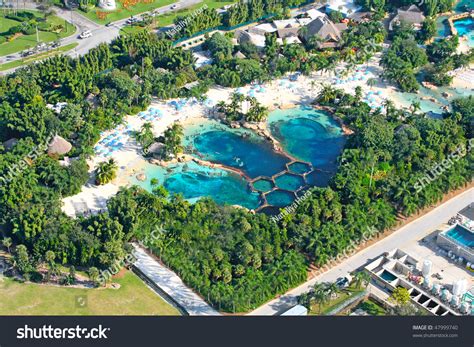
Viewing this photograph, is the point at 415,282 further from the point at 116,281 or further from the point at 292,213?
the point at 116,281

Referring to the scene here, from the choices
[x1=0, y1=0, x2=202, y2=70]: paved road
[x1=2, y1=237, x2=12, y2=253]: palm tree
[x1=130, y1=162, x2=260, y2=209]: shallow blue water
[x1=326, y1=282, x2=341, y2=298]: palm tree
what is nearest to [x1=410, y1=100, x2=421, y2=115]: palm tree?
[x1=130, y1=162, x2=260, y2=209]: shallow blue water

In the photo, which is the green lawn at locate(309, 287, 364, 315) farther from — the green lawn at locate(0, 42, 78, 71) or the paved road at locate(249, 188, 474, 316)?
the green lawn at locate(0, 42, 78, 71)

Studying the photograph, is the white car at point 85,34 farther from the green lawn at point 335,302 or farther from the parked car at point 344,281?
the green lawn at point 335,302

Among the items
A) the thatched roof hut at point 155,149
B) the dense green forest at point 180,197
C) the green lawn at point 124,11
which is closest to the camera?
the dense green forest at point 180,197

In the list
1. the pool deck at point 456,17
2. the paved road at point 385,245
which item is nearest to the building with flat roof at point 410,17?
the pool deck at point 456,17

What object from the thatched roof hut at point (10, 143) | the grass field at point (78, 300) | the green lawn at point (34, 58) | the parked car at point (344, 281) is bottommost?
the grass field at point (78, 300)
